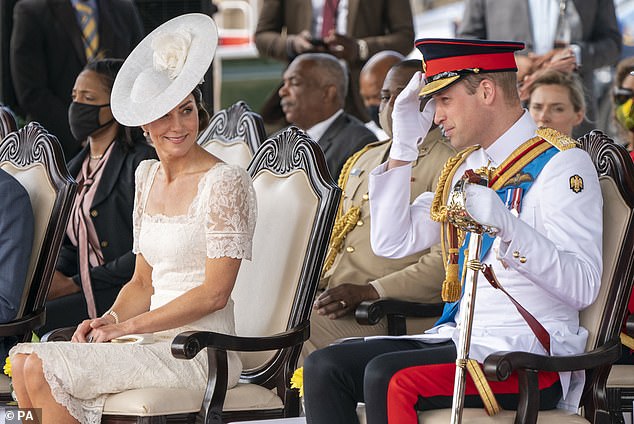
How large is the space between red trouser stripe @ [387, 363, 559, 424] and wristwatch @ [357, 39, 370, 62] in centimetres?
389

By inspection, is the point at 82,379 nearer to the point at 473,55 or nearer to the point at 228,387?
the point at 228,387

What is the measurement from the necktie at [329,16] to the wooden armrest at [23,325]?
9.82ft

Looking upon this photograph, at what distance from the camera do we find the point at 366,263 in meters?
4.95

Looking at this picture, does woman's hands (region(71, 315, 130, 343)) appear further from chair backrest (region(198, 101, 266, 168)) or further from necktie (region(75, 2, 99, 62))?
necktie (region(75, 2, 99, 62))

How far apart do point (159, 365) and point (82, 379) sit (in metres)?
0.23

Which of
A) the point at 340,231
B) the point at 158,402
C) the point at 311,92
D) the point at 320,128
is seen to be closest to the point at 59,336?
the point at 158,402

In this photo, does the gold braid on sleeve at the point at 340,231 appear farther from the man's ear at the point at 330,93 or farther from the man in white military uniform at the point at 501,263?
the man in white military uniform at the point at 501,263

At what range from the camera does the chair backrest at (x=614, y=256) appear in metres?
3.51

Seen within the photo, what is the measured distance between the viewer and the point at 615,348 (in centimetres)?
348

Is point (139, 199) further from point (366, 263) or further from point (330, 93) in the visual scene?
point (330, 93)

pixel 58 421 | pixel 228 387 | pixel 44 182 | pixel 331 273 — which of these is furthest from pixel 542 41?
pixel 58 421

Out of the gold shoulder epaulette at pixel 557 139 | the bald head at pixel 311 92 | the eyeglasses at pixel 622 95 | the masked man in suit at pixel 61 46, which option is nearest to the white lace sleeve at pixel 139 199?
the gold shoulder epaulette at pixel 557 139

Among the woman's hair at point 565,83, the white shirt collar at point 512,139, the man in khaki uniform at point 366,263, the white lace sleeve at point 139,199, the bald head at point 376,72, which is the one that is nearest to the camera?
the white shirt collar at point 512,139

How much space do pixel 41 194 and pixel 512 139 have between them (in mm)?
2064
